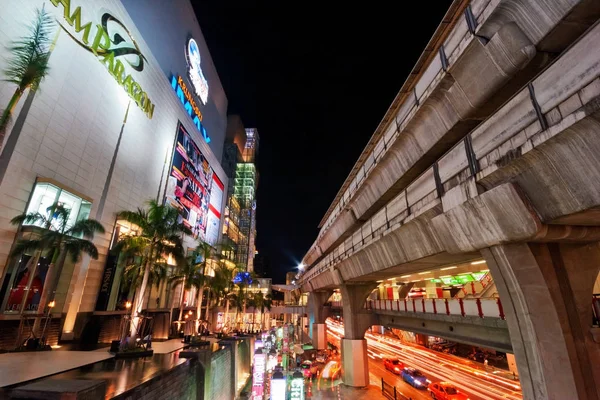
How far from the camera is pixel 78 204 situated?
22.1m

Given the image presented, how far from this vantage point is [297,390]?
1800 cm

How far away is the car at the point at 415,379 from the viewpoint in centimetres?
2415

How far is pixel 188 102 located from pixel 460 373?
51.5 metres

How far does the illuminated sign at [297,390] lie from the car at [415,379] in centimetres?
1254

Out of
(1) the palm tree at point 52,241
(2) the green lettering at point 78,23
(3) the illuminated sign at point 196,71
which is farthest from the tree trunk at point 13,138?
(3) the illuminated sign at point 196,71

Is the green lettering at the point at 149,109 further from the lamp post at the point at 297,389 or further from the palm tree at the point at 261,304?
the palm tree at the point at 261,304

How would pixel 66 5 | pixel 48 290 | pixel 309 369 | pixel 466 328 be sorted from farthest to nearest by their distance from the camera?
pixel 309 369 → pixel 66 5 → pixel 48 290 → pixel 466 328

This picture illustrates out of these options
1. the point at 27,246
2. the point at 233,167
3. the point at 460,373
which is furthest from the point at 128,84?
the point at 233,167

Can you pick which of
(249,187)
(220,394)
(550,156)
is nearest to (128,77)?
(220,394)

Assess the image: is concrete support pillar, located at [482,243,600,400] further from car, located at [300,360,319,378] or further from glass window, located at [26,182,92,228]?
car, located at [300,360,319,378]

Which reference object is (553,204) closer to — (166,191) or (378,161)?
(378,161)

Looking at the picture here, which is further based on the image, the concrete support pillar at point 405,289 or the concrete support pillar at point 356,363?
the concrete support pillar at point 405,289

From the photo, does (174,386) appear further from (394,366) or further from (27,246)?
(394,366)

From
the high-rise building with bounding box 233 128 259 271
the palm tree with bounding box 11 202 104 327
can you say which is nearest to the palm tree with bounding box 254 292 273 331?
the high-rise building with bounding box 233 128 259 271
